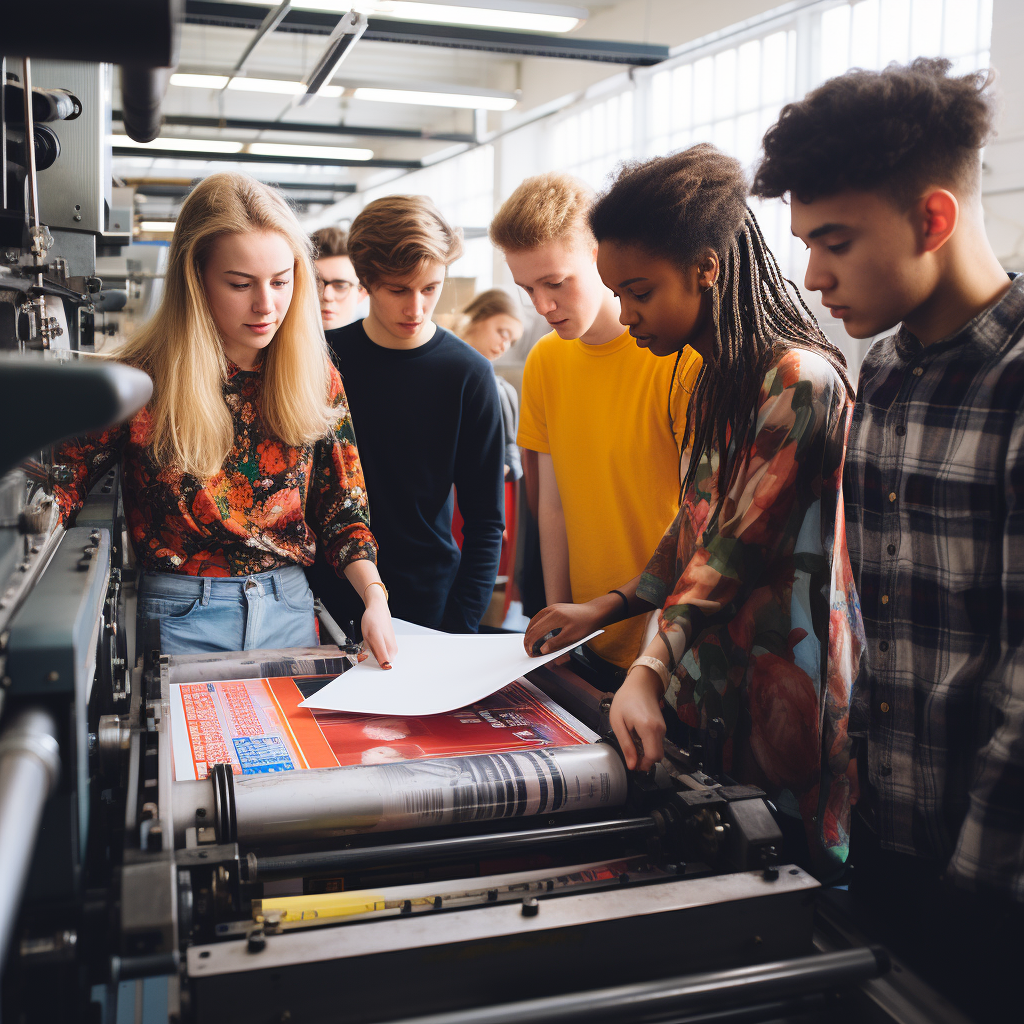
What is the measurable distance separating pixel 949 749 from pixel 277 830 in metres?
0.61

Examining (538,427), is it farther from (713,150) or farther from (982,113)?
(982,113)

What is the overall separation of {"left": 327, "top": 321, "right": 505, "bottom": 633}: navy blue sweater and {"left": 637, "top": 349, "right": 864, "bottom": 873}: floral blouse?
33.5 inches

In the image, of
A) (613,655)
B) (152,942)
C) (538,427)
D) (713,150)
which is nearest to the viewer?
(152,942)

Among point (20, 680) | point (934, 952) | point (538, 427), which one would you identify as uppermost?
point (538, 427)

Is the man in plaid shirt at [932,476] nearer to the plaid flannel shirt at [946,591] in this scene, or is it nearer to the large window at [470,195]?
the plaid flannel shirt at [946,591]

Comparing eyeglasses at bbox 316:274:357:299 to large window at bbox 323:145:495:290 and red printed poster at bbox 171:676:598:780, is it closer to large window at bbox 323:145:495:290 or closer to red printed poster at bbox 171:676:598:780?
red printed poster at bbox 171:676:598:780

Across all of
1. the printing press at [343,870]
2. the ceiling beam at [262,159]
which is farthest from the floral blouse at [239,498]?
the ceiling beam at [262,159]

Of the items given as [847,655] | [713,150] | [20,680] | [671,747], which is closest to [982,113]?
[713,150]

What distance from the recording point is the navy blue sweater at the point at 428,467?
5.98ft

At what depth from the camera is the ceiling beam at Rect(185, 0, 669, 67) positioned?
378 centimetres

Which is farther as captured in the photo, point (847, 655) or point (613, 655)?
point (613, 655)

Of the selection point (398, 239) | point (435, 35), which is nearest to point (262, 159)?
point (435, 35)

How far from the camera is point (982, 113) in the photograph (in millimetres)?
801

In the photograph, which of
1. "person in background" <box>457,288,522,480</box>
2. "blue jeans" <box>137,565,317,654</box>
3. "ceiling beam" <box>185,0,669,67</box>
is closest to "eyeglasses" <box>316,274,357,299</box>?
"person in background" <box>457,288,522,480</box>
